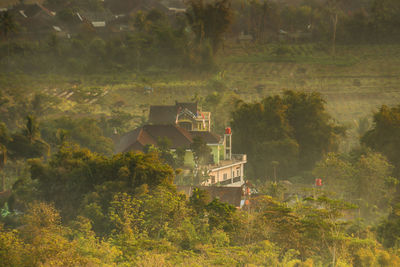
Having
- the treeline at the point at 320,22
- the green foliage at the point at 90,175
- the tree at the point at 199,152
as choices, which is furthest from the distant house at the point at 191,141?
the treeline at the point at 320,22

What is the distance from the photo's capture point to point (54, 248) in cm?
1473

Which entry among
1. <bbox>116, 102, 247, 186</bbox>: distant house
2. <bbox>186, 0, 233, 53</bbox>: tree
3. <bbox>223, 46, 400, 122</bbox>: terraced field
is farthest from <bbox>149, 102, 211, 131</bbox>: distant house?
<bbox>186, 0, 233, 53</bbox>: tree

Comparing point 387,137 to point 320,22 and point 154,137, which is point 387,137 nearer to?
point 154,137

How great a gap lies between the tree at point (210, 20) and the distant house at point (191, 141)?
18.2 meters

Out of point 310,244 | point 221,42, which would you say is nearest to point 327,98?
point 221,42

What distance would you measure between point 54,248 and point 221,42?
4325 cm

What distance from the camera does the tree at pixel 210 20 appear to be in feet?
177

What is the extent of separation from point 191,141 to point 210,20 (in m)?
23.6

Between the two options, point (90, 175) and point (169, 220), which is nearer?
point (169, 220)

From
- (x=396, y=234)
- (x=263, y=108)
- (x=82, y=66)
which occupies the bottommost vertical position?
(x=396, y=234)

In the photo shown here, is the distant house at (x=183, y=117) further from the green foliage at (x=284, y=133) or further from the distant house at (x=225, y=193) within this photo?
the distant house at (x=225, y=193)

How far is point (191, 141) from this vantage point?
33312 mm

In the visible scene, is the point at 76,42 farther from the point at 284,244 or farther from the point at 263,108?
the point at 284,244

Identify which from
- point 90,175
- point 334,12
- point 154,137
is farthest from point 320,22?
point 90,175
